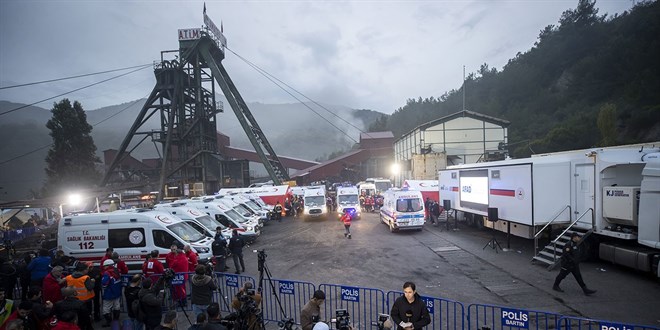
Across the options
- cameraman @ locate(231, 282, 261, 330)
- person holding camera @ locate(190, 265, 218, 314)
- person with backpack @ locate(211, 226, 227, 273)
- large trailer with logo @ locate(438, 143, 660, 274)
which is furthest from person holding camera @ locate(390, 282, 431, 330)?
large trailer with logo @ locate(438, 143, 660, 274)

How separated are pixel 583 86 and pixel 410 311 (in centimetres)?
6993

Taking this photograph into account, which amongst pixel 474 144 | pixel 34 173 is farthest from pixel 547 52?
pixel 34 173

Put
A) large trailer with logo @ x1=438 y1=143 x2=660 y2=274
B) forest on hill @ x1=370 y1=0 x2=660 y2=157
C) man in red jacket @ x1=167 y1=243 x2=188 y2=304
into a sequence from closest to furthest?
1. man in red jacket @ x1=167 y1=243 x2=188 y2=304
2. large trailer with logo @ x1=438 y1=143 x2=660 y2=274
3. forest on hill @ x1=370 y1=0 x2=660 y2=157

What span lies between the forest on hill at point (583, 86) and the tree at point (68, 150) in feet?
169

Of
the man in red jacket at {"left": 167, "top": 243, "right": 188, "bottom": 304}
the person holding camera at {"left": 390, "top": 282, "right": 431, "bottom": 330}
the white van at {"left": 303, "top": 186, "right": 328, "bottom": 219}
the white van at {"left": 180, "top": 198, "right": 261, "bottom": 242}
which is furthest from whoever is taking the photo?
the white van at {"left": 303, "top": 186, "right": 328, "bottom": 219}

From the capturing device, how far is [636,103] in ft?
146

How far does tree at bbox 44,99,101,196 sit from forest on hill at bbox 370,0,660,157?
51481 mm

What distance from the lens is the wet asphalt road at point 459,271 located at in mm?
8188

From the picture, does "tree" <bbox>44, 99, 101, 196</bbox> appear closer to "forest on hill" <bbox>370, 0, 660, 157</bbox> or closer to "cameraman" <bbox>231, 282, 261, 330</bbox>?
"cameraman" <bbox>231, 282, 261, 330</bbox>

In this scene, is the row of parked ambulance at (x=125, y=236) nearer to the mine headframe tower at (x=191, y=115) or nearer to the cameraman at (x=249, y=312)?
the cameraman at (x=249, y=312)

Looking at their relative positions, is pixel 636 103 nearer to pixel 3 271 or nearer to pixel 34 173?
pixel 3 271

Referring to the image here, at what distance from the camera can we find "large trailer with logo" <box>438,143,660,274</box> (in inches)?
369

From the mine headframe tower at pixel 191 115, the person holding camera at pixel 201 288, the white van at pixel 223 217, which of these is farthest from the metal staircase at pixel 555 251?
Result: the mine headframe tower at pixel 191 115

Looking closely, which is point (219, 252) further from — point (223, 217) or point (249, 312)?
point (249, 312)
